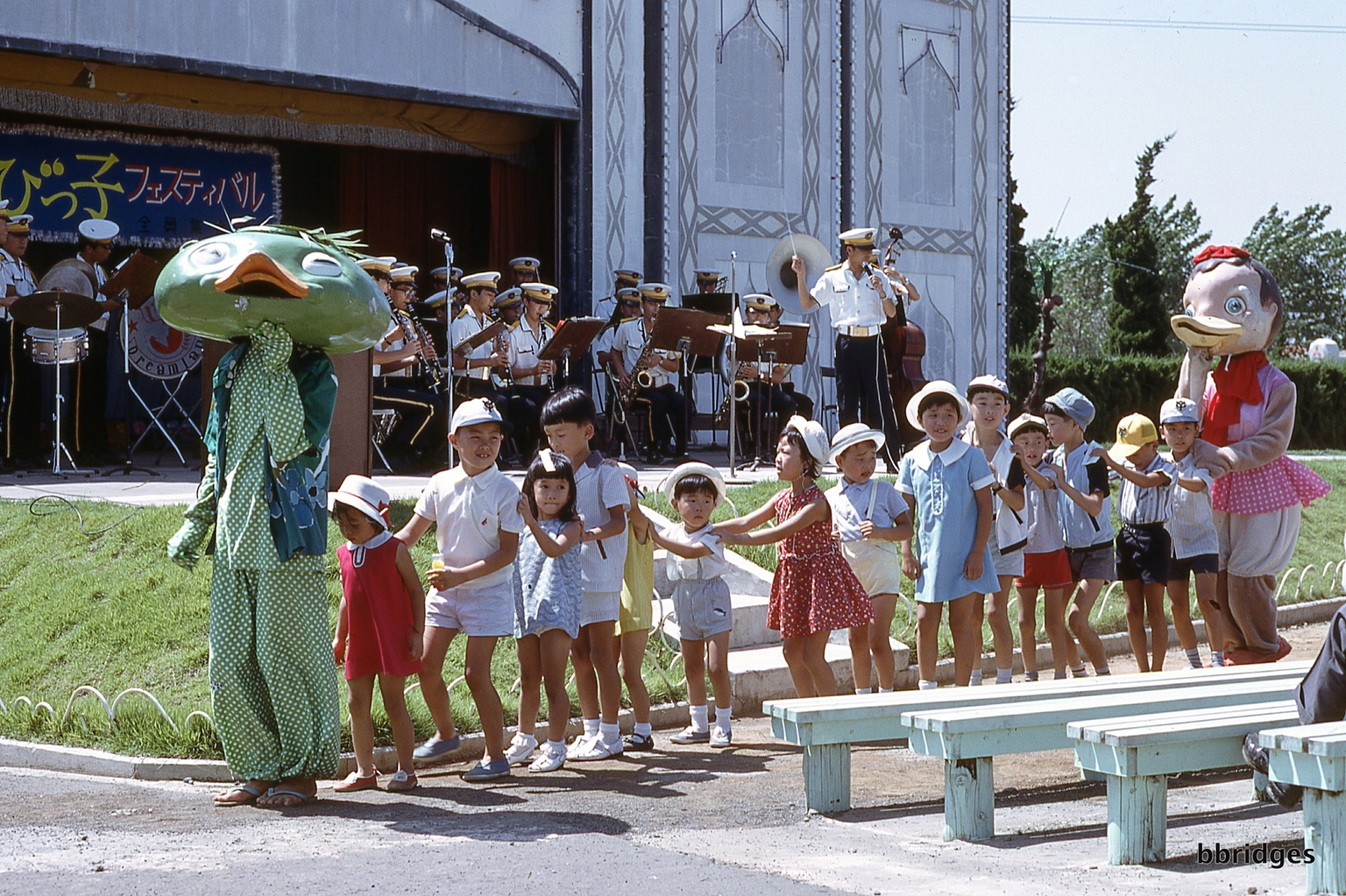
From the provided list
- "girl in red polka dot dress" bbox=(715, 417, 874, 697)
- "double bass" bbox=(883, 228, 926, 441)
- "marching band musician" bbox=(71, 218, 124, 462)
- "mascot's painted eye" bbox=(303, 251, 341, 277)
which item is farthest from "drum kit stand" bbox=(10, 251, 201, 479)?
"girl in red polka dot dress" bbox=(715, 417, 874, 697)

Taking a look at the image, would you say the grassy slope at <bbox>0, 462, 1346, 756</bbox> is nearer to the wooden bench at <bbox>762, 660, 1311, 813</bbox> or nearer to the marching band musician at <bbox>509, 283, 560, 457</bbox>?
the wooden bench at <bbox>762, 660, 1311, 813</bbox>

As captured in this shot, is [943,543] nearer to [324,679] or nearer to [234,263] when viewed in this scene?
[324,679]

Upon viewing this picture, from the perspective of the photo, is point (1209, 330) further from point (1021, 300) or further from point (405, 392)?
point (1021, 300)

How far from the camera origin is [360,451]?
35.0ft

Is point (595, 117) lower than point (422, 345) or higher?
higher

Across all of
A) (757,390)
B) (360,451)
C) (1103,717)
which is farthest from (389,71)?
(1103,717)

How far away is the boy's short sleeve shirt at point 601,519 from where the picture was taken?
6949 millimetres

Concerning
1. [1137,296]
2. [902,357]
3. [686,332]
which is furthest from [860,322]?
[1137,296]

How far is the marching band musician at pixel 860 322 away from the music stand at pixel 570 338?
6.17 ft

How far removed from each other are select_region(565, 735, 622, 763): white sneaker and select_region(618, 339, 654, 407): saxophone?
8.24 metres

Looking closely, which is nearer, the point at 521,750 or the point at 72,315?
the point at 521,750

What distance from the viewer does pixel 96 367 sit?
1580 centimetres

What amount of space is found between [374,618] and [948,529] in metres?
2.72

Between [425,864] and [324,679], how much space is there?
1.38 m
